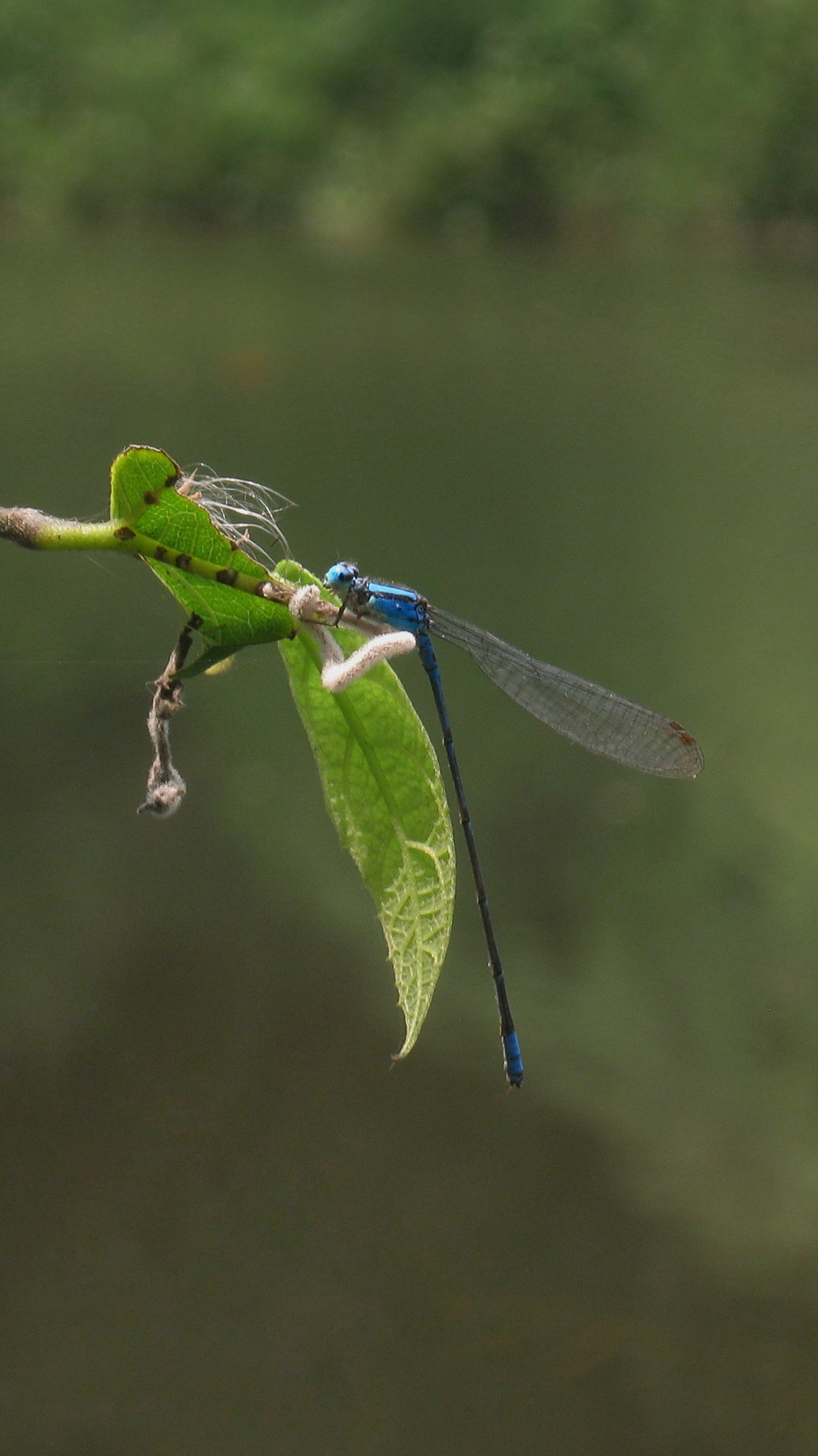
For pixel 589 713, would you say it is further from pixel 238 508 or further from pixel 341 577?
pixel 238 508

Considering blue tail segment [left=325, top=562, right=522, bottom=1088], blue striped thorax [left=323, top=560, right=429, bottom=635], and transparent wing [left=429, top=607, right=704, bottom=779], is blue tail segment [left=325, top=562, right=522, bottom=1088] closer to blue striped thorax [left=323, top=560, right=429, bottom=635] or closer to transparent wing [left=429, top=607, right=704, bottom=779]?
blue striped thorax [left=323, top=560, right=429, bottom=635]

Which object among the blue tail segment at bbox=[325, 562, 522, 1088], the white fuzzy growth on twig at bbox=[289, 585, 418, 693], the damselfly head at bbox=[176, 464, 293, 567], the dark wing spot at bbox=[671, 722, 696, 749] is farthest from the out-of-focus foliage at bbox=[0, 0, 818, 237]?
the white fuzzy growth on twig at bbox=[289, 585, 418, 693]

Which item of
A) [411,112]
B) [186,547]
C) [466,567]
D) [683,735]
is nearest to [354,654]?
[186,547]

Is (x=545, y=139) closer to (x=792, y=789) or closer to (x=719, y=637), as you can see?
(x=719, y=637)

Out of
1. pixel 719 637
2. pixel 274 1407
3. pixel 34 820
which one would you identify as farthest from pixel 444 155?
pixel 274 1407

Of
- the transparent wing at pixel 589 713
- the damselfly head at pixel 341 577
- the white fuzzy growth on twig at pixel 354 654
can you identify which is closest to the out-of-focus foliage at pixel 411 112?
the transparent wing at pixel 589 713

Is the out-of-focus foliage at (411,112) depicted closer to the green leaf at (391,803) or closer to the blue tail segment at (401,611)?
the blue tail segment at (401,611)
